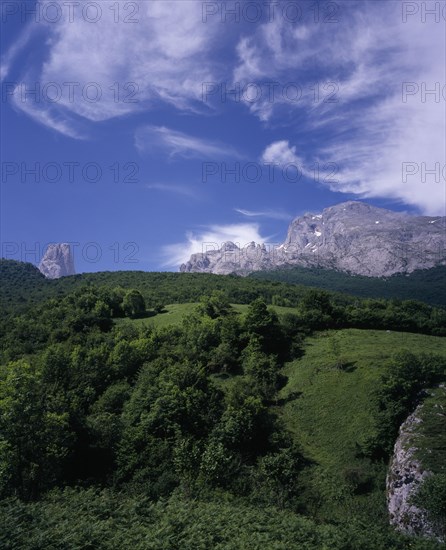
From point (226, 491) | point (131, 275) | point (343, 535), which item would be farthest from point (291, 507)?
point (131, 275)

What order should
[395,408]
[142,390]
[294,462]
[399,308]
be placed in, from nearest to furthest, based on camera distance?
[294,462], [395,408], [142,390], [399,308]

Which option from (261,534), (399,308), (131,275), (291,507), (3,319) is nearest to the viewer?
(261,534)

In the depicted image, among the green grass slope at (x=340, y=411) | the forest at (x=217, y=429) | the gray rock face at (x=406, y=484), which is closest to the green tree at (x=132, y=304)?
the forest at (x=217, y=429)

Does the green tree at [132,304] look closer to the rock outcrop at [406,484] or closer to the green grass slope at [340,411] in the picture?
the green grass slope at [340,411]

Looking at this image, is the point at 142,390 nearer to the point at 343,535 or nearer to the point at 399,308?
the point at 343,535

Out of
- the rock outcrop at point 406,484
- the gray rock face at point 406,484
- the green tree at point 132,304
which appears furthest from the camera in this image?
the green tree at point 132,304

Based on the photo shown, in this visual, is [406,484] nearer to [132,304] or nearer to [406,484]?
[406,484]

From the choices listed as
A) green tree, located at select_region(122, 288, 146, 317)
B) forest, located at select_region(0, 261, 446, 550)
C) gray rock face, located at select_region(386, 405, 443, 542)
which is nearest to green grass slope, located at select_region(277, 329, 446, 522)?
forest, located at select_region(0, 261, 446, 550)

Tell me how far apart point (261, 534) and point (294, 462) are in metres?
21.6

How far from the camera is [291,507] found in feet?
102

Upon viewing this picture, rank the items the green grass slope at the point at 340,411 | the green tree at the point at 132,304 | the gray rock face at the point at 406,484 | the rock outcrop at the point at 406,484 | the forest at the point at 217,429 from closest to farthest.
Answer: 1. the forest at the point at 217,429
2. the gray rock face at the point at 406,484
3. the rock outcrop at the point at 406,484
4. the green grass slope at the point at 340,411
5. the green tree at the point at 132,304

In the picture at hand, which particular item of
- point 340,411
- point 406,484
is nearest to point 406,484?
point 406,484

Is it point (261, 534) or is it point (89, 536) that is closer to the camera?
point (89, 536)

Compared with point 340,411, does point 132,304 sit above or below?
above
